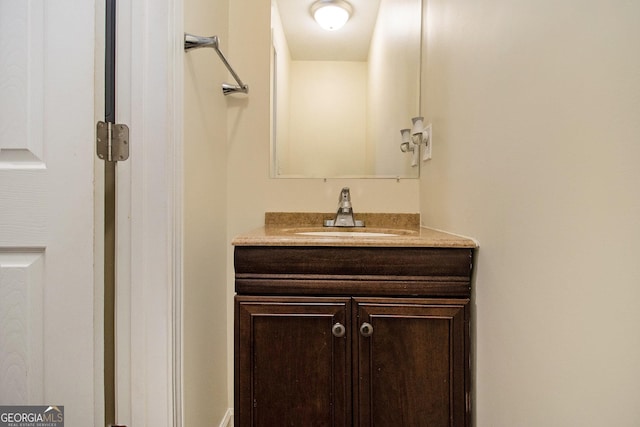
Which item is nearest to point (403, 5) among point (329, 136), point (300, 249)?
point (329, 136)

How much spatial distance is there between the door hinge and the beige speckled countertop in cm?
36

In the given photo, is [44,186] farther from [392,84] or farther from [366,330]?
[392,84]

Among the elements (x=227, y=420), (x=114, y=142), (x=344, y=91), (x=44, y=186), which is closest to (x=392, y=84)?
(x=344, y=91)

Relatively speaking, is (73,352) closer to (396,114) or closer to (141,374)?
(141,374)

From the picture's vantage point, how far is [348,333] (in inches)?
33.3

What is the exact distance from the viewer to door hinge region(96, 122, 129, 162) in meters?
0.79

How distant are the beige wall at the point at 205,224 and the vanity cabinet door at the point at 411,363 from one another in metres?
0.50

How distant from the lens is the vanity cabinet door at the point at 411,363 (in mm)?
822

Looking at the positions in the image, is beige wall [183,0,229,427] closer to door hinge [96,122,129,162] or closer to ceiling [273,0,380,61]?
door hinge [96,122,129,162]

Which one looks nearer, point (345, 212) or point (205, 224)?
point (205, 224)

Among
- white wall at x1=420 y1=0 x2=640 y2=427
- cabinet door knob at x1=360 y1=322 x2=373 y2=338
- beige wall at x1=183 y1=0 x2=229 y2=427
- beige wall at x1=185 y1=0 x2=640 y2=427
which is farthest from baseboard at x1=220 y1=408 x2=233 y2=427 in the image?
white wall at x1=420 y1=0 x2=640 y2=427

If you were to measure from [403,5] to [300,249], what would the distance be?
122 cm

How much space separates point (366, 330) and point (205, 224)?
628 mm

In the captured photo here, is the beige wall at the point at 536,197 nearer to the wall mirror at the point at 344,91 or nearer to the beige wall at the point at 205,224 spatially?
the beige wall at the point at 205,224
